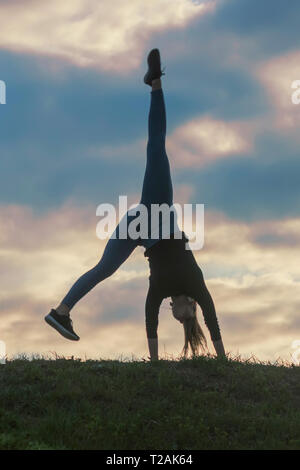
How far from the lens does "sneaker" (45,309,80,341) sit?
13.9 m

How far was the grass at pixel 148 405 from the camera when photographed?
37.6ft

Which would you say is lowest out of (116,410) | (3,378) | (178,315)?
(116,410)

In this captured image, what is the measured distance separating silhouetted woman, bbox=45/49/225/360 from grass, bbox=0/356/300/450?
92cm

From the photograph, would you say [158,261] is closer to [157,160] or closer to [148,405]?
[157,160]

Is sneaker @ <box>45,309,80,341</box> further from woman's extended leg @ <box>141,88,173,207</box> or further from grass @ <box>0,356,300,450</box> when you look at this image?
woman's extended leg @ <box>141,88,173,207</box>

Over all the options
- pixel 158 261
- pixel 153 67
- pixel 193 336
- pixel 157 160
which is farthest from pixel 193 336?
pixel 153 67

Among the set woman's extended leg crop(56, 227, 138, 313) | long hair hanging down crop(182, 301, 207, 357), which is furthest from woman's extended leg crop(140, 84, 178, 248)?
long hair hanging down crop(182, 301, 207, 357)

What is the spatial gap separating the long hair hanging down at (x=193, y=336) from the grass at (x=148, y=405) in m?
0.39

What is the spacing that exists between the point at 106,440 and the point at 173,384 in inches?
94.9

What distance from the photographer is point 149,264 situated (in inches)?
571

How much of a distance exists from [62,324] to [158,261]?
7.26 feet
